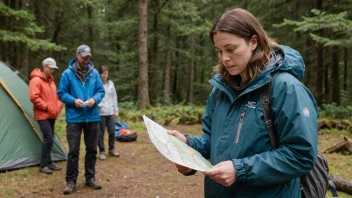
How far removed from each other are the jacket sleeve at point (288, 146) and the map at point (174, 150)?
7.0 inches

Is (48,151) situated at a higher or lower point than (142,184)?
higher

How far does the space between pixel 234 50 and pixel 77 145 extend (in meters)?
3.73

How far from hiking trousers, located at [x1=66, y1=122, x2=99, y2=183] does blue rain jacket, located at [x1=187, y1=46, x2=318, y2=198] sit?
3.38m

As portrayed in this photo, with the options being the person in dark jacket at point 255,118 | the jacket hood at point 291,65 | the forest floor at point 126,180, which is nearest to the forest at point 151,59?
the forest floor at point 126,180

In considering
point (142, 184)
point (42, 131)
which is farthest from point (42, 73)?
point (142, 184)

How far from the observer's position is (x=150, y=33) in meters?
16.2

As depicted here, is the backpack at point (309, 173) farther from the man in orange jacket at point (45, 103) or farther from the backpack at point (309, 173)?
the man in orange jacket at point (45, 103)

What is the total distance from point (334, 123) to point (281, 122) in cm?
916

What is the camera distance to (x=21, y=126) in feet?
19.1

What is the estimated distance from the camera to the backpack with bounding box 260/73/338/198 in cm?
142

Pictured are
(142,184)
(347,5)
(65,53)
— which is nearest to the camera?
(142,184)

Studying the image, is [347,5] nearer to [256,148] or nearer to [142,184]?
[142,184]

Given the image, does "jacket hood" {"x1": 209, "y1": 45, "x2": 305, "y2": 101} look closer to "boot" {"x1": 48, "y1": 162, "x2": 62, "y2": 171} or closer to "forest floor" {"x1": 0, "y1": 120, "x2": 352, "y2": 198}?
"forest floor" {"x1": 0, "y1": 120, "x2": 352, "y2": 198}

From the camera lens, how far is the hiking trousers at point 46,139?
5535 millimetres
